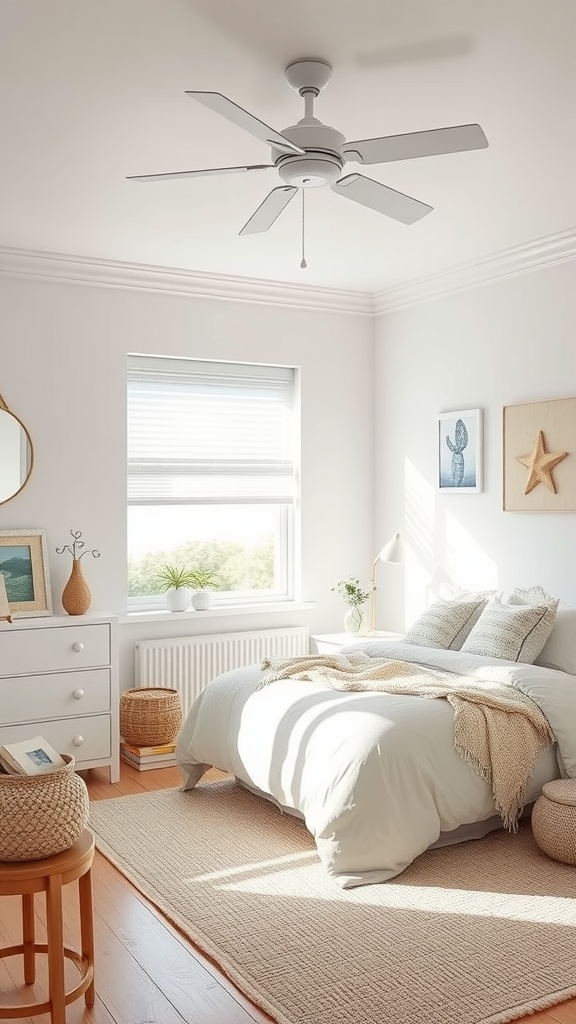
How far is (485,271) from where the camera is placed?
16.8 feet

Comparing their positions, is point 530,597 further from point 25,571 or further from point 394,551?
point 25,571

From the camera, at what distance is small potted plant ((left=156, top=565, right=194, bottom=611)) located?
5.45 meters

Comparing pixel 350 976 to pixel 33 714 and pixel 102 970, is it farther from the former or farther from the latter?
pixel 33 714

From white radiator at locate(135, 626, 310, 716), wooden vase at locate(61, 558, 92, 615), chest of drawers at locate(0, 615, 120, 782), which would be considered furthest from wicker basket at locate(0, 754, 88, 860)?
white radiator at locate(135, 626, 310, 716)

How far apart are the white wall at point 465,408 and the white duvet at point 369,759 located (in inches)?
39.5

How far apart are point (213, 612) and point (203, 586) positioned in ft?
0.67

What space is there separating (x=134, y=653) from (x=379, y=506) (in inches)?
74.6

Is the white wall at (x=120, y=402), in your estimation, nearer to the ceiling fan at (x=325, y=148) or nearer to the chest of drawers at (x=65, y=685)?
the chest of drawers at (x=65, y=685)

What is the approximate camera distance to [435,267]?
17.4 feet

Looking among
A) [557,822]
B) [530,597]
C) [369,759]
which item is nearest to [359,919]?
[369,759]

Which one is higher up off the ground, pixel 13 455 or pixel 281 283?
pixel 281 283

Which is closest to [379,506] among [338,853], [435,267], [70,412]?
[435,267]

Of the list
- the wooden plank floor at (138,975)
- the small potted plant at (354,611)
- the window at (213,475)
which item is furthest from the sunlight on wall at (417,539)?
the wooden plank floor at (138,975)

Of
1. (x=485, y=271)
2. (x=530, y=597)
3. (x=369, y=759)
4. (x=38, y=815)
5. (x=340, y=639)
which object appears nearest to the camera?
(x=38, y=815)
